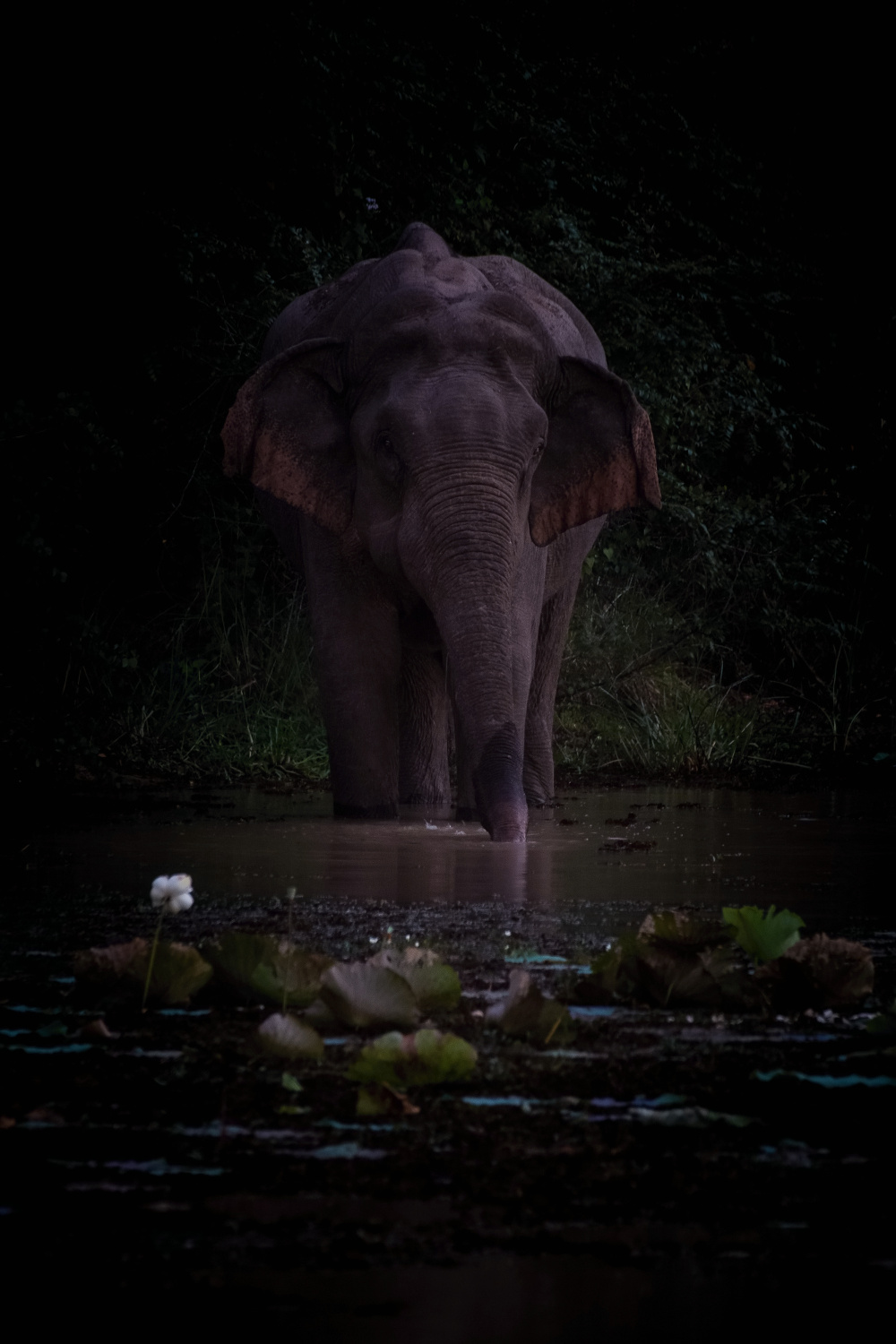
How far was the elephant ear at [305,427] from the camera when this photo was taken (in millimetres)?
8031

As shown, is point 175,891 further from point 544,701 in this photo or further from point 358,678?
point 544,701

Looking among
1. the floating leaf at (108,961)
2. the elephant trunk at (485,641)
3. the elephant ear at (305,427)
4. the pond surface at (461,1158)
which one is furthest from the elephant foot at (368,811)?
the floating leaf at (108,961)

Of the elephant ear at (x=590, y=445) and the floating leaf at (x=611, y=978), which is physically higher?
the elephant ear at (x=590, y=445)

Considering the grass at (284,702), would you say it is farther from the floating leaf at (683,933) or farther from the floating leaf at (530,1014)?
the floating leaf at (530,1014)

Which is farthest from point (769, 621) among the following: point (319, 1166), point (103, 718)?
point (319, 1166)

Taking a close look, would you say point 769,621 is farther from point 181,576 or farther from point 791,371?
point 181,576

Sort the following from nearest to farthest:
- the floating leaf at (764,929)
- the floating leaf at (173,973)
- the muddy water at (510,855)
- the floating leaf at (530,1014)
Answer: the floating leaf at (530,1014) → the floating leaf at (173,973) → the floating leaf at (764,929) → the muddy water at (510,855)

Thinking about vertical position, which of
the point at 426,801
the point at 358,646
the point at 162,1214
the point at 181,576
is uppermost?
the point at 181,576

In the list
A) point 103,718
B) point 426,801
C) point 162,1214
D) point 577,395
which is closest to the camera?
point 162,1214

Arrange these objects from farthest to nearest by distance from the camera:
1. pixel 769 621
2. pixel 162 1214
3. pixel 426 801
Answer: pixel 769 621 < pixel 426 801 < pixel 162 1214

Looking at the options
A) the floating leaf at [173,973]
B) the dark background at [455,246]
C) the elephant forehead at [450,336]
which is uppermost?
the dark background at [455,246]

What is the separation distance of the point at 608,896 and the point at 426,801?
378 cm

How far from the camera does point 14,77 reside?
10680 millimetres

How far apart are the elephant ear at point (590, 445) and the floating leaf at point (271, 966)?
502 centimetres
